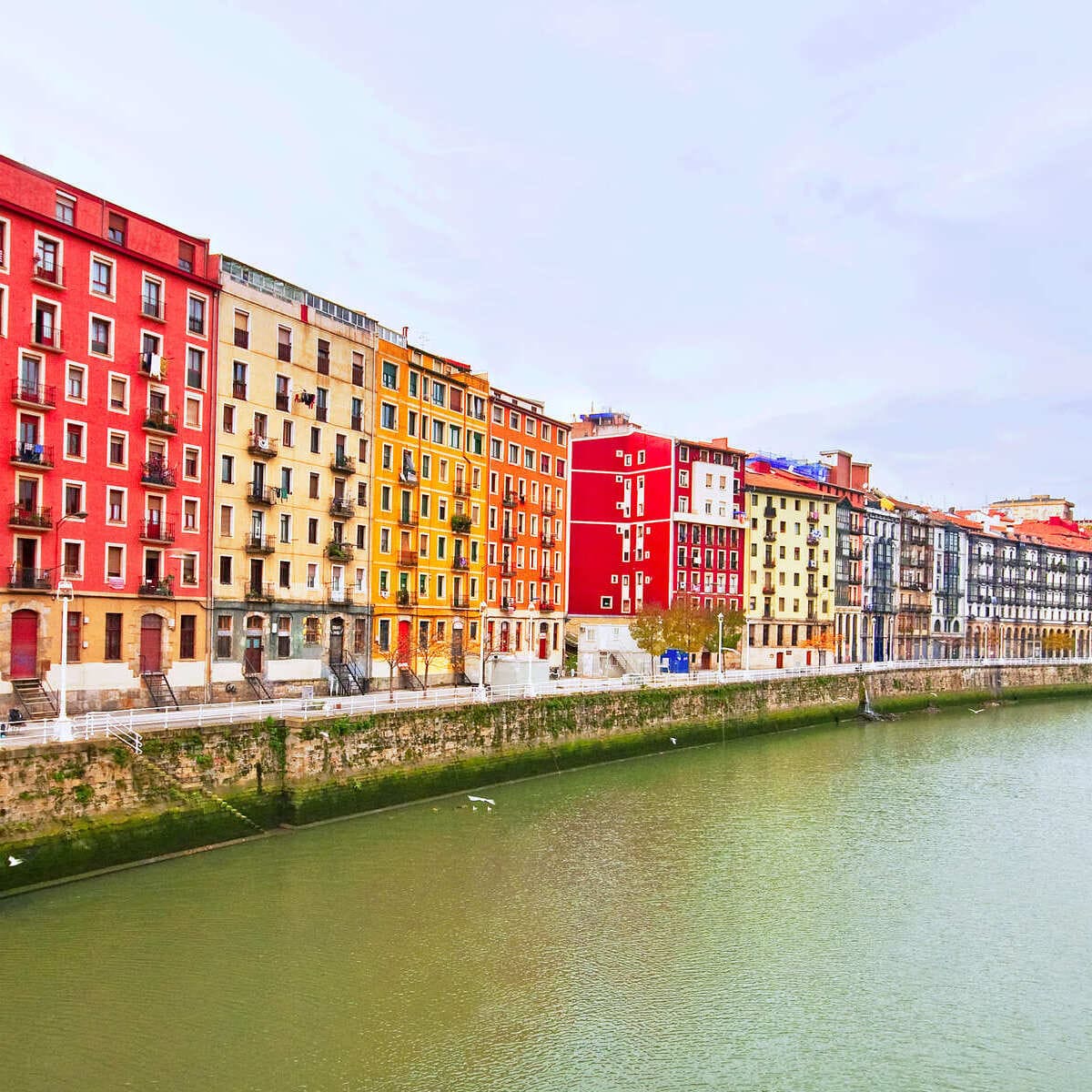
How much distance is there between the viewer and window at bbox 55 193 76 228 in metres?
42.0

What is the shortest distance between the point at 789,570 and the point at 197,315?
226 feet

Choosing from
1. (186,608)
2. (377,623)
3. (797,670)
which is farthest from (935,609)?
(186,608)

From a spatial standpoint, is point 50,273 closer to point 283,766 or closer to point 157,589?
point 157,589

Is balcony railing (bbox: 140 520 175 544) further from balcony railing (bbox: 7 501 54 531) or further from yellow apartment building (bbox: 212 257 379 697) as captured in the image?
balcony railing (bbox: 7 501 54 531)

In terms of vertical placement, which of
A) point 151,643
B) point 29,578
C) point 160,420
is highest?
point 160,420

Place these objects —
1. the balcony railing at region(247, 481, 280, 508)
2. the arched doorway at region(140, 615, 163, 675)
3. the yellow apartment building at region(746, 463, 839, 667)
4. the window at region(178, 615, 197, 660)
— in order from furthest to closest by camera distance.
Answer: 1. the yellow apartment building at region(746, 463, 839, 667)
2. the balcony railing at region(247, 481, 280, 508)
3. the window at region(178, 615, 197, 660)
4. the arched doorway at region(140, 615, 163, 675)

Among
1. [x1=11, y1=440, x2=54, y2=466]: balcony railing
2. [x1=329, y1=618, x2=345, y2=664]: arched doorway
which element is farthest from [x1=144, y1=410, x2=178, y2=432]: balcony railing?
[x1=329, y1=618, x2=345, y2=664]: arched doorway

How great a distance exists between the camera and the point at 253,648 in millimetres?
51188

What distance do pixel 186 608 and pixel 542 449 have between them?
3663 cm

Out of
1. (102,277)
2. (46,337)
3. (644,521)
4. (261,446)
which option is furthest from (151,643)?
(644,521)

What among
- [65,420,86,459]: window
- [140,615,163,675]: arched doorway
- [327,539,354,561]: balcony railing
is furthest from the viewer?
[327,539,354,561]: balcony railing

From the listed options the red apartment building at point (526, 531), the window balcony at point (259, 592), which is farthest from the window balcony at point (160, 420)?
the red apartment building at point (526, 531)

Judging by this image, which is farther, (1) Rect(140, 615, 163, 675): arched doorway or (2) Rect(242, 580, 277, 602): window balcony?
(2) Rect(242, 580, 277, 602): window balcony

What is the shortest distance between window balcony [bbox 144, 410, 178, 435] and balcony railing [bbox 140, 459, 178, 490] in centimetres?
144
